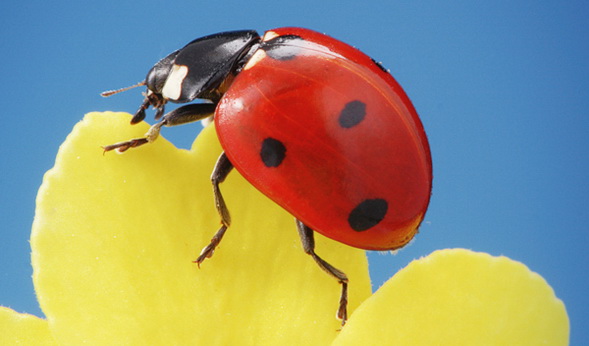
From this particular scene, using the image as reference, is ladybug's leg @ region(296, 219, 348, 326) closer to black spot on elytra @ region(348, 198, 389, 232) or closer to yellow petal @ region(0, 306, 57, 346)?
black spot on elytra @ region(348, 198, 389, 232)

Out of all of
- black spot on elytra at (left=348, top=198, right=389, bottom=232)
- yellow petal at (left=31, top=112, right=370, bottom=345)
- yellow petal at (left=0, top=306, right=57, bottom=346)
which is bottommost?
yellow petal at (left=0, top=306, right=57, bottom=346)

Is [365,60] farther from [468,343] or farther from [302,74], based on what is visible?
[468,343]

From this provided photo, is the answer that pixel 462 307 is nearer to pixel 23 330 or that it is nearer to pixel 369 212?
pixel 369 212

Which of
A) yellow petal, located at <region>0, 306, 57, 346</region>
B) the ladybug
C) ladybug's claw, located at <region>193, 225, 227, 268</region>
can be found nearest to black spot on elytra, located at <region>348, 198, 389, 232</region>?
the ladybug

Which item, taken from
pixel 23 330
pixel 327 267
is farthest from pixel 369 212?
pixel 23 330

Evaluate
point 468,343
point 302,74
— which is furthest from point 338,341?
point 302,74

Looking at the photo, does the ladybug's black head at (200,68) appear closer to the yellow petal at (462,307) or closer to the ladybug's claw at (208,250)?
the ladybug's claw at (208,250)
